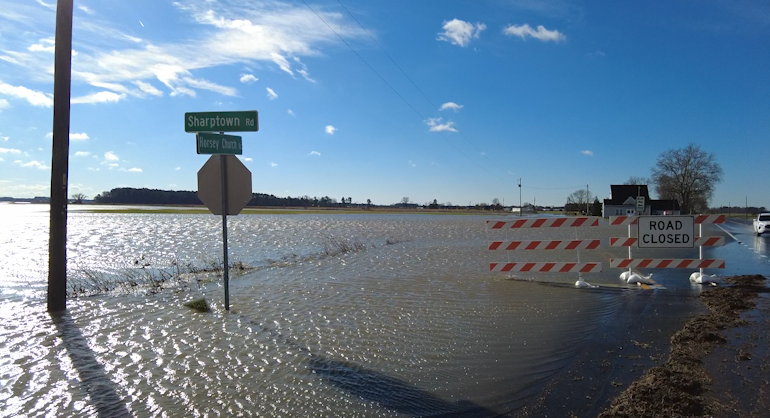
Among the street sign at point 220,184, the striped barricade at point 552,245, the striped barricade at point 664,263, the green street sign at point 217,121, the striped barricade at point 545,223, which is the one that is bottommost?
the striped barricade at point 664,263

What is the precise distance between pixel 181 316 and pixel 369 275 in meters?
5.41

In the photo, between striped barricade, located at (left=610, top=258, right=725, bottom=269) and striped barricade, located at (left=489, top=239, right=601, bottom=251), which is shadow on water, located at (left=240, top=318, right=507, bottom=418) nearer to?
striped barricade, located at (left=489, top=239, right=601, bottom=251)

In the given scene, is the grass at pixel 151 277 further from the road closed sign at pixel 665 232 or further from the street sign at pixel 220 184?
the road closed sign at pixel 665 232

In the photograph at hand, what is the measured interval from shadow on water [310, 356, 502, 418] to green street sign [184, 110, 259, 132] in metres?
4.27

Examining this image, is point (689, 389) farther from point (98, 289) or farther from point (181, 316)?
point (98, 289)

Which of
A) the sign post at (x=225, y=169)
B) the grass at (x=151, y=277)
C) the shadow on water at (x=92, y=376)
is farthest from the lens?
the grass at (x=151, y=277)

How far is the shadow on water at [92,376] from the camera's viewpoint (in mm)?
4105

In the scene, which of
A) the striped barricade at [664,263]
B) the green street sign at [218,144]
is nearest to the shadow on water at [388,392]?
the green street sign at [218,144]

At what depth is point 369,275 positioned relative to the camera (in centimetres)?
1215

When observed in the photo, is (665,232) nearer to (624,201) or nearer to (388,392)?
(388,392)

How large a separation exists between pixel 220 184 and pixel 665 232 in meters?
9.22

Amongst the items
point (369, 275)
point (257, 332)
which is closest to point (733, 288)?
point (369, 275)

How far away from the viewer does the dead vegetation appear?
12.9ft

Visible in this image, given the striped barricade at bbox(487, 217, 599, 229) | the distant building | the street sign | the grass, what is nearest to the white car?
the striped barricade at bbox(487, 217, 599, 229)
